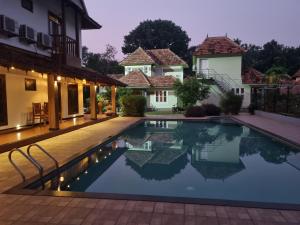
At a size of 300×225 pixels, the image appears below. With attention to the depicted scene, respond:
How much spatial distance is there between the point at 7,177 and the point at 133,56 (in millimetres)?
26995

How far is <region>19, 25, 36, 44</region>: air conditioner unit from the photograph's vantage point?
10062 millimetres

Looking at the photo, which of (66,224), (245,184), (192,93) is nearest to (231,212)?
(66,224)

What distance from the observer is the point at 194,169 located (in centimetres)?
725

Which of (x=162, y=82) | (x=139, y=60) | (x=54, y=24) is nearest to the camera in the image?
(x=54, y=24)

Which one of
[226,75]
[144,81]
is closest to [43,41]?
[144,81]

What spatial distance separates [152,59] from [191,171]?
24580 millimetres

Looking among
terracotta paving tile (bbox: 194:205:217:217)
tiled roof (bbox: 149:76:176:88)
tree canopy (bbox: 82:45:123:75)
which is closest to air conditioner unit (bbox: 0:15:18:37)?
terracotta paving tile (bbox: 194:205:217:217)

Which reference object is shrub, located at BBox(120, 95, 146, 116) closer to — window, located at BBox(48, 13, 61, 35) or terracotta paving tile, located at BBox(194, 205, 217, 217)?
window, located at BBox(48, 13, 61, 35)

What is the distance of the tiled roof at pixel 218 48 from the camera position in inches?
1006

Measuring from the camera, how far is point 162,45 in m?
48.1

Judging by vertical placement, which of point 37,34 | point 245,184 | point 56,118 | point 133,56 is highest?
point 133,56

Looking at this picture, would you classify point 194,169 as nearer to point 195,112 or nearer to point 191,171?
point 191,171

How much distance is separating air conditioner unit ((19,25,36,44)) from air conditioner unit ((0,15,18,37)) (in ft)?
1.29

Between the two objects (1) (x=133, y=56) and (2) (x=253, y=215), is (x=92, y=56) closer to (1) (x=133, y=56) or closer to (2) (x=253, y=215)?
(1) (x=133, y=56)
